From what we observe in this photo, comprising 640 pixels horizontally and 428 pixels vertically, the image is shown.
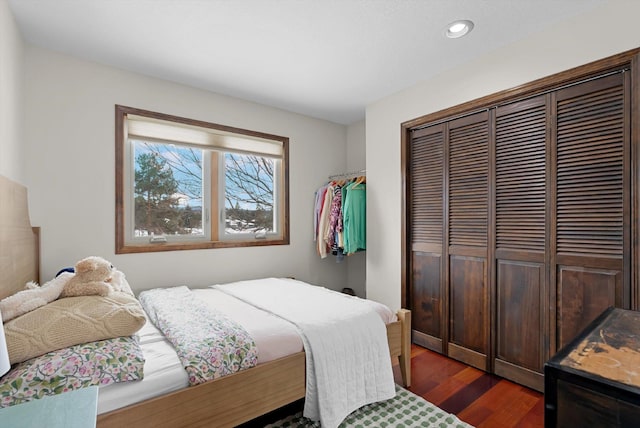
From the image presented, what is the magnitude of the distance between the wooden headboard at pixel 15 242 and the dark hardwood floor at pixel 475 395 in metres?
2.40

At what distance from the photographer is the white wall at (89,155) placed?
A: 2.27 meters

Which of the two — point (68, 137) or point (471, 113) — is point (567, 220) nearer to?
point (471, 113)

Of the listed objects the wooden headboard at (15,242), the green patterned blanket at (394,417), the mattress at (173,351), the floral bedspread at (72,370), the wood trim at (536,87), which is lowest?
the green patterned blanket at (394,417)

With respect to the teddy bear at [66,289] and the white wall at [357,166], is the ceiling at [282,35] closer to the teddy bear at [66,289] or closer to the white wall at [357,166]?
the white wall at [357,166]

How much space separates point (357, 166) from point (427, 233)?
1464mm

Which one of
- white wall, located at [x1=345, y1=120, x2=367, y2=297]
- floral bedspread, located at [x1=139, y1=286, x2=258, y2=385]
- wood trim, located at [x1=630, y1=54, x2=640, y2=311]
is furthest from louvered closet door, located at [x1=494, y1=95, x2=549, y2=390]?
floral bedspread, located at [x1=139, y1=286, x2=258, y2=385]

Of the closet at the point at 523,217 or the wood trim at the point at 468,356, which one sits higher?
the closet at the point at 523,217

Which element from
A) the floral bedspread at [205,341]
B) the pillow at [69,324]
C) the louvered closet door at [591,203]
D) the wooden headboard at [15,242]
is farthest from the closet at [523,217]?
the wooden headboard at [15,242]

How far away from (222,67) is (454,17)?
174cm

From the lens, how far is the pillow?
1.19 m

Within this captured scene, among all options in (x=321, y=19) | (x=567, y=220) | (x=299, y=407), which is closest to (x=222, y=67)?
(x=321, y=19)

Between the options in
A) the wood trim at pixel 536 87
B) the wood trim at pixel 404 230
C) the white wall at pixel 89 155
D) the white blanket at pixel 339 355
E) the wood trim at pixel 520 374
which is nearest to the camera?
the white blanket at pixel 339 355

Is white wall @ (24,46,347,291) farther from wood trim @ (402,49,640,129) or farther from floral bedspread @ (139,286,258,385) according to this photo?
wood trim @ (402,49,640,129)

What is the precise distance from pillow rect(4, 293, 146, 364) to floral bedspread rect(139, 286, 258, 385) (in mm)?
243
